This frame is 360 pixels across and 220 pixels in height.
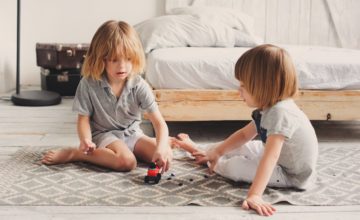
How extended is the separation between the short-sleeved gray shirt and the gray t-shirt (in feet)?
1.67

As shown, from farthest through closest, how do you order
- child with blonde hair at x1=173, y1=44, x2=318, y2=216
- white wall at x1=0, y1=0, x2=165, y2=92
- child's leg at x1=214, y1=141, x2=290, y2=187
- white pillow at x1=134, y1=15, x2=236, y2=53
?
white wall at x1=0, y1=0, x2=165, y2=92 → white pillow at x1=134, y1=15, x2=236, y2=53 → child's leg at x1=214, y1=141, x2=290, y2=187 → child with blonde hair at x1=173, y1=44, x2=318, y2=216

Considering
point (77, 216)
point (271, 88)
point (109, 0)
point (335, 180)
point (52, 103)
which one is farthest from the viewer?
point (109, 0)

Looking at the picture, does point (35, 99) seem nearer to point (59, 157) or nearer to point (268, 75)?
point (59, 157)

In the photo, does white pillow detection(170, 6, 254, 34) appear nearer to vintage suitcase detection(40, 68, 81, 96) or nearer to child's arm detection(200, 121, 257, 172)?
vintage suitcase detection(40, 68, 81, 96)

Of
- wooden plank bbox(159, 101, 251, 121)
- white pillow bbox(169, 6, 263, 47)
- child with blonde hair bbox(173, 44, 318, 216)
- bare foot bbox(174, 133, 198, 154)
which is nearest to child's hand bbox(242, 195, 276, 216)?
child with blonde hair bbox(173, 44, 318, 216)

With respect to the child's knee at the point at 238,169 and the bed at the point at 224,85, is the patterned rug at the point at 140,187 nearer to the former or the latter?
the child's knee at the point at 238,169

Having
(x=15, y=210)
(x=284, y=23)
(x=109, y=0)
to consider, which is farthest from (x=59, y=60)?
(x=15, y=210)

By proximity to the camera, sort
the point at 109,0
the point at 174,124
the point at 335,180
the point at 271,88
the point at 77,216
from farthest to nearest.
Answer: the point at 109,0 → the point at 174,124 → the point at 335,180 → the point at 271,88 → the point at 77,216

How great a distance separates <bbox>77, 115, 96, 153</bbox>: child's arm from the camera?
1583mm

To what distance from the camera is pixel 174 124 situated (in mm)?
2553

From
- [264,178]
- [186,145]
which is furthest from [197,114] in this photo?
[264,178]

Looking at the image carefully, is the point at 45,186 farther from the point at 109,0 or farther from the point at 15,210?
the point at 109,0

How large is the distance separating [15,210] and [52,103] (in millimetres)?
1840

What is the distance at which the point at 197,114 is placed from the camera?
7.08 feet
